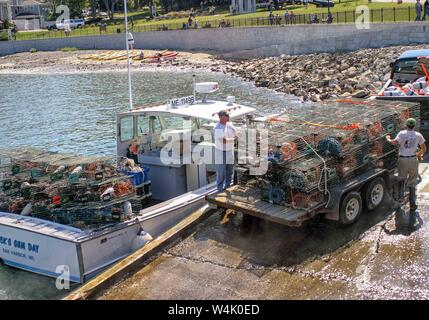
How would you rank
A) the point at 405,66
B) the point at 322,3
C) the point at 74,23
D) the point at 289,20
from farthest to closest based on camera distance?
the point at 74,23 < the point at 322,3 < the point at 289,20 < the point at 405,66

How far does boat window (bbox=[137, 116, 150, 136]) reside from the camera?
13.0 meters

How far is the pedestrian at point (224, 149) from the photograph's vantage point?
11016mm

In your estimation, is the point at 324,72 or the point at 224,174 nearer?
the point at 224,174

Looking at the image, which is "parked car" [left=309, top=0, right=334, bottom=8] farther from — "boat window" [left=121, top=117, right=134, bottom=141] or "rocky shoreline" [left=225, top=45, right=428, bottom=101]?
"boat window" [left=121, top=117, right=134, bottom=141]

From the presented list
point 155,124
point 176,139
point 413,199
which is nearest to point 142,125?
point 155,124

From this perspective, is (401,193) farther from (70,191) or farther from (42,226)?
(42,226)

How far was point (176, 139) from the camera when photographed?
12297 mm

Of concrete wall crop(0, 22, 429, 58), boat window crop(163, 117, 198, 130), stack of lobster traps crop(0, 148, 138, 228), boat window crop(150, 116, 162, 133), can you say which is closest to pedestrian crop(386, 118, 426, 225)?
boat window crop(163, 117, 198, 130)

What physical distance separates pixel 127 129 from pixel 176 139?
1635 millimetres

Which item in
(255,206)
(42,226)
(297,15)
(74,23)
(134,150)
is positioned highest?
(74,23)

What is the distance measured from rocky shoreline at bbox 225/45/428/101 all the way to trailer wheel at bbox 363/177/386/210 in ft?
53.3

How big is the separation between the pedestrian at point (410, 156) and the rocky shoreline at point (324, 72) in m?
16.6

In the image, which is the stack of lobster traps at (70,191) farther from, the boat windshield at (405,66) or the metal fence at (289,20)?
the metal fence at (289,20)

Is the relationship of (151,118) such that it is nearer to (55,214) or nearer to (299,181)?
(55,214)
